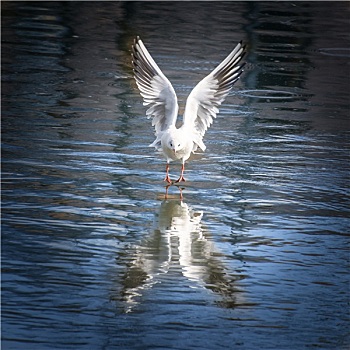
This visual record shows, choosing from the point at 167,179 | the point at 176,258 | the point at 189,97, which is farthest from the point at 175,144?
the point at 176,258

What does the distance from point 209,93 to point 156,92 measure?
569 mm

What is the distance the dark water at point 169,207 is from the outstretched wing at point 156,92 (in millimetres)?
474

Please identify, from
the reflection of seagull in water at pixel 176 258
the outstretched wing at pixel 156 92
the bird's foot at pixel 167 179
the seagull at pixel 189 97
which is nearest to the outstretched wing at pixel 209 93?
the seagull at pixel 189 97

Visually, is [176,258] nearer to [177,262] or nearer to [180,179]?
[177,262]

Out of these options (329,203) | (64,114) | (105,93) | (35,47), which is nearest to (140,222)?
(329,203)

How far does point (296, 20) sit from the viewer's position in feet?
63.8

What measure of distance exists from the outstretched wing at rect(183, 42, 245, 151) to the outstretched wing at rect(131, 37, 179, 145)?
0.20 m

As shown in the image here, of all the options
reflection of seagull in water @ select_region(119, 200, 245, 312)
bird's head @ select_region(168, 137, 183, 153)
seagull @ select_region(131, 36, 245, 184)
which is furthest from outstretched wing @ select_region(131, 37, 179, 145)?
reflection of seagull in water @ select_region(119, 200, 245, 312)

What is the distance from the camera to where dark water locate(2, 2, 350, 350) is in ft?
20.2

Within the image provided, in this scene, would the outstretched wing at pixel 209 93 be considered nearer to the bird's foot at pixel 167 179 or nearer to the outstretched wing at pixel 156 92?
the outstretched wing at pixel 156 92

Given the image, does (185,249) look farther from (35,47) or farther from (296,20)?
(296,20)

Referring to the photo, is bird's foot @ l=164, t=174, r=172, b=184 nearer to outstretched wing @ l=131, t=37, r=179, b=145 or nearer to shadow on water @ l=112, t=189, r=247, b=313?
outstretched wing @ l=131, t=37, r=179, b=145

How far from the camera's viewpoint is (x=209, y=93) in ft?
33.2

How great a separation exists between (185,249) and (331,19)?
43.6 ft
